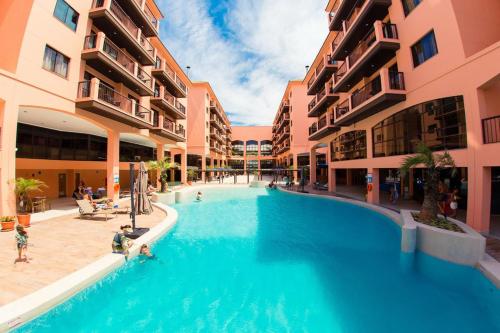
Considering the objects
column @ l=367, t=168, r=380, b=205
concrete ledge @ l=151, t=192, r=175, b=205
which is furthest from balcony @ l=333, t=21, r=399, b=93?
concrete ledge @ l=151, t=192, r=175, b=205

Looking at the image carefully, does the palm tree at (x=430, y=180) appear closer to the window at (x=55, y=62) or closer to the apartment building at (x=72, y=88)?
the apartment building at (x=72, y=88)

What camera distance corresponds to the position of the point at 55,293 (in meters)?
5.36

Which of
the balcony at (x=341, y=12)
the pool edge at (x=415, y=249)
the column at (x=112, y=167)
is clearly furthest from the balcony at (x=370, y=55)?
the column at (x=112, y=167)

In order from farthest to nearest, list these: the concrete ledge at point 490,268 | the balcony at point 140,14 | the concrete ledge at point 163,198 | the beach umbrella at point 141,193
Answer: the concrete ledge at point 163,198
the balcony at point 140,14
the beach umbrella at point 141,193
the concrete ledge at point 490,268

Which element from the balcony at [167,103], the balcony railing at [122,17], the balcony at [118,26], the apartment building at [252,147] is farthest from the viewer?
the apartment building at [252,147]

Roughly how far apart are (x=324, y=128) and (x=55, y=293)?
990 inches

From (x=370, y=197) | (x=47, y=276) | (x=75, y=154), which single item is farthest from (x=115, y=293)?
(x=75, y=154)

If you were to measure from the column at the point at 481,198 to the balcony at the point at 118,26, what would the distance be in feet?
79.2

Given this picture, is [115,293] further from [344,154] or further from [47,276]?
[344,154]

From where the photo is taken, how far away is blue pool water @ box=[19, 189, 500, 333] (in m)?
5.30

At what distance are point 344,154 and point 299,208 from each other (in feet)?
32.2

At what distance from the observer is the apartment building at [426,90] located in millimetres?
10008

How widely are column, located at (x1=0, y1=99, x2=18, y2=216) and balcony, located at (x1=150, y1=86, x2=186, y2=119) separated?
46.6 ft

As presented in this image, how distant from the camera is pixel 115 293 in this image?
6273 mm
